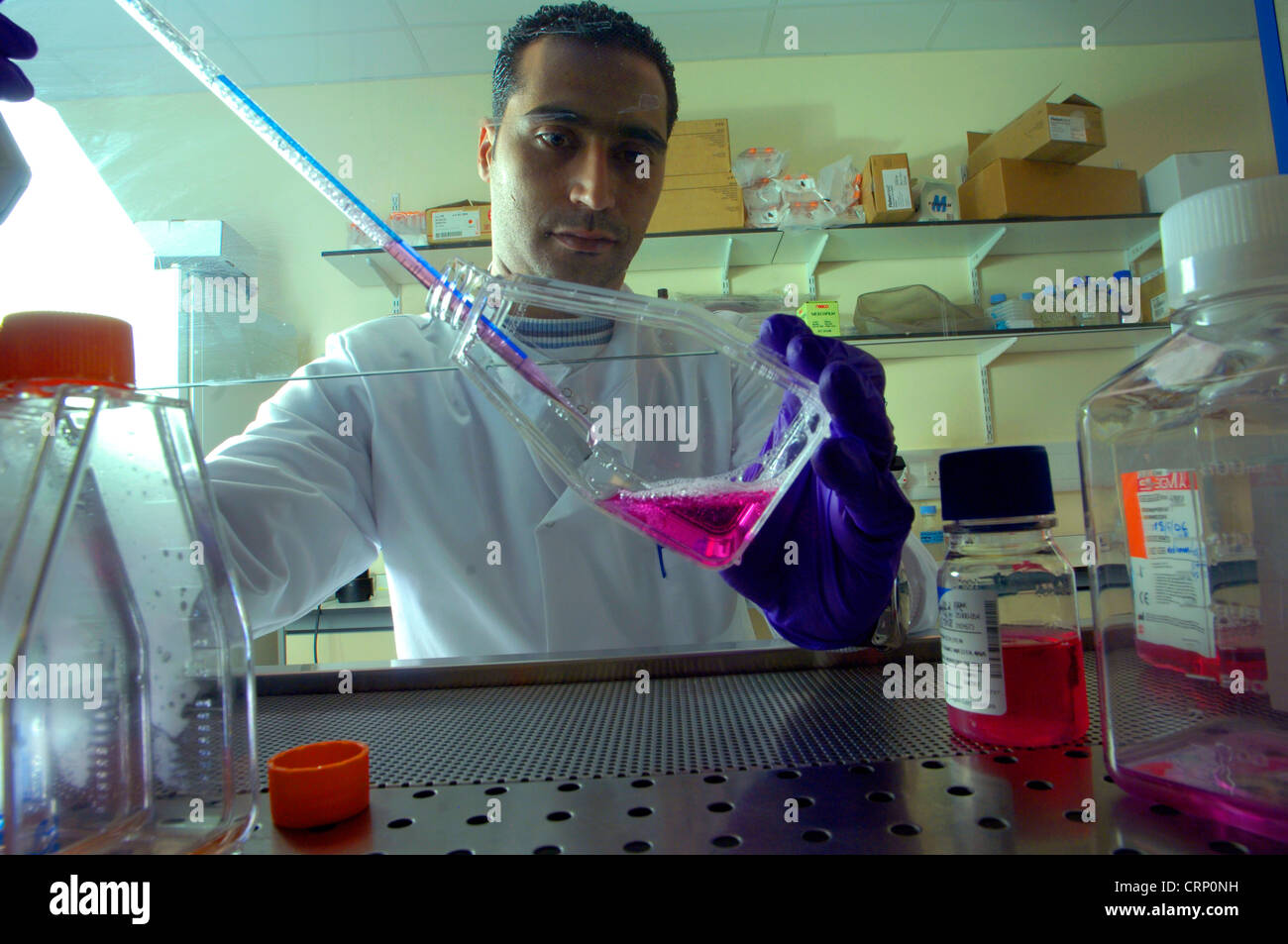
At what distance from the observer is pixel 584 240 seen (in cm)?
62

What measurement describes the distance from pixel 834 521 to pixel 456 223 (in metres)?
0.48

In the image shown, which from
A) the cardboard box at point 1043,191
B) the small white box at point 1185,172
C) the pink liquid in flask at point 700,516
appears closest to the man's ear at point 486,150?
the pink liquid in flask at point 700,516

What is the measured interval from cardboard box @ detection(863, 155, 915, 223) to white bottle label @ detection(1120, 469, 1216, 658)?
945mm

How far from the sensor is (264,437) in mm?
846

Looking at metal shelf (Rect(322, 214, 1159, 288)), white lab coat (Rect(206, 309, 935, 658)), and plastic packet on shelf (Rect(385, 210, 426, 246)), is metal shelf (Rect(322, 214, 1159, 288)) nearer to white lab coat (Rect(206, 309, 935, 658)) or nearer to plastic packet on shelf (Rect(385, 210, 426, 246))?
plastic packet on shelf (Rect(385, 210, 426, 246))

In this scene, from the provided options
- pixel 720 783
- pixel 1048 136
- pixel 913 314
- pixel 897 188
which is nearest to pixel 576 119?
pixel 720 783

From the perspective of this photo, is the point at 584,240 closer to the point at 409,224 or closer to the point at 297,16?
the point at 409,224

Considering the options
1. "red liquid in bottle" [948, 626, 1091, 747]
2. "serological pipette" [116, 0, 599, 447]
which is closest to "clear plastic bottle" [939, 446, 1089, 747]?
"red liquid in bottle" [948, 626, 1091, 747]

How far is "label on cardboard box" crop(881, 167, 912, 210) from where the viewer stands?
4.17ft

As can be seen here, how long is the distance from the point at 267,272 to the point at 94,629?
0.44 metres

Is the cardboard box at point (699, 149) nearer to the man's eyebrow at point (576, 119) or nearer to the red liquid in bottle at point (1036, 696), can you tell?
the man's eyebrow at point (576, 119)
